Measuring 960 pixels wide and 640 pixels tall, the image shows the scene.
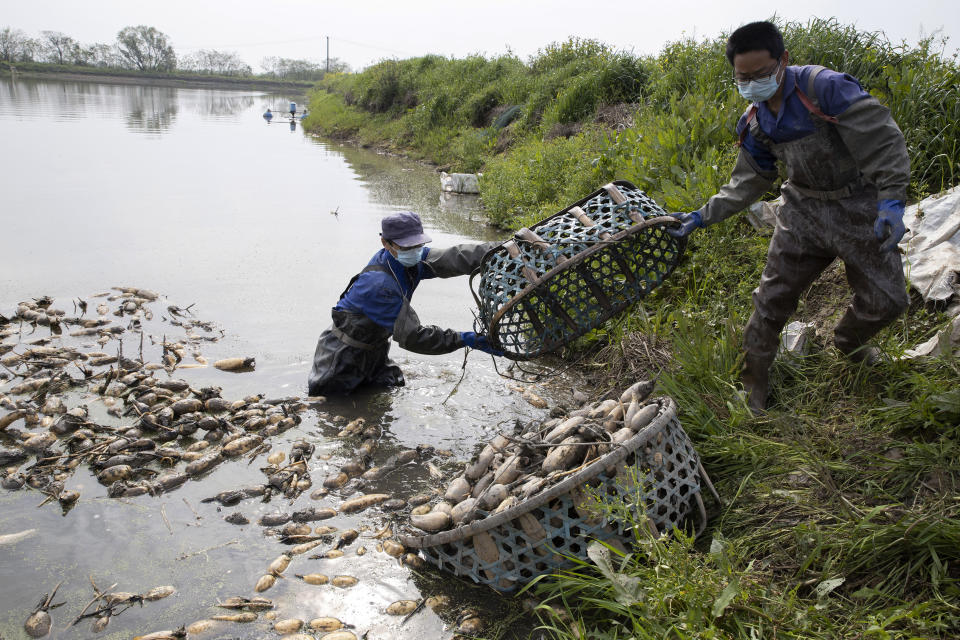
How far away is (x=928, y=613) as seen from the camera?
6.25ft

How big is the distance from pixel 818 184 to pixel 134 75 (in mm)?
64624

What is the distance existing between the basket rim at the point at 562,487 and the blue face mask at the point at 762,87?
1346 mm

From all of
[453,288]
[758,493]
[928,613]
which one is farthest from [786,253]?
[453,288]

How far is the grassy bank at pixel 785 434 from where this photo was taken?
1.97 m

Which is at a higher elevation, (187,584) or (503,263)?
(503,263)

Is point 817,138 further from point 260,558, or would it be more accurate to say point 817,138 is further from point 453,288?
point 453,288

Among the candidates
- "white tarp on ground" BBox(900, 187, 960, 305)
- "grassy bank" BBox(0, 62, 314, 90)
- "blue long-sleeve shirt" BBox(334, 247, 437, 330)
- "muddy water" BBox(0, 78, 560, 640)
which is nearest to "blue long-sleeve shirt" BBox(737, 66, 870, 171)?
"white tarp on ground" BBox(900, 187, 960, 305)

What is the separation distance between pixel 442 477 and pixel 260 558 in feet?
3.20

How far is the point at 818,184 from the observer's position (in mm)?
2740

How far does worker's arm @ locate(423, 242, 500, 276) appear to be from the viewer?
3761 millimetres

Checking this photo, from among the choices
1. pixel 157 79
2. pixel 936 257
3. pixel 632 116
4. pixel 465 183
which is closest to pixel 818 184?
pixel 936 257

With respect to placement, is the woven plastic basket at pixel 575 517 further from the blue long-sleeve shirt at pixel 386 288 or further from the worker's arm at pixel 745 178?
the blue long-sleeve shirt at pixel 386 288

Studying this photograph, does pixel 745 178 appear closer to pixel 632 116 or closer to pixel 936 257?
pixel 936 257

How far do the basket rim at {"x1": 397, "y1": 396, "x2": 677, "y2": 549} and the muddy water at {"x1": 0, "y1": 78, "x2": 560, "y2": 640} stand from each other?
0.98ft
